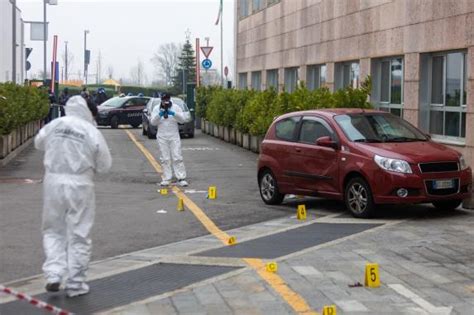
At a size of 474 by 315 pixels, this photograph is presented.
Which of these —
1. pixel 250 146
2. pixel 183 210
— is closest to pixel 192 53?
pixel 250 146

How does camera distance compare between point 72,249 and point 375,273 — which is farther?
point 375,273

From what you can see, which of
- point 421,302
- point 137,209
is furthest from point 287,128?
point 421,302

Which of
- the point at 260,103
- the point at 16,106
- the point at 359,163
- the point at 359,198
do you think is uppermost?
the point at 260,103

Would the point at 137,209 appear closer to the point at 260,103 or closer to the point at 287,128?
the point at 287,128

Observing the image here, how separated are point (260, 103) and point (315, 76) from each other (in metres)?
5.00

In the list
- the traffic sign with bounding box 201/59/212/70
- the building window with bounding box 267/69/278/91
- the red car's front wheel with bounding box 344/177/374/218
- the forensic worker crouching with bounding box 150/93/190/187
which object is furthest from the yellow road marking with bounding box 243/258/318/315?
the traffic sign with bounding box 201/59/212/70

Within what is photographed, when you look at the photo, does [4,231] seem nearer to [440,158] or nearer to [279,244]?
[279,244]

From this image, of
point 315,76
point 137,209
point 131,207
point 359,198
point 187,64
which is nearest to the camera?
point 359,198

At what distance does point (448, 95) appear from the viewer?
15.9 metres

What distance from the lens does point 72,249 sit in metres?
6.36

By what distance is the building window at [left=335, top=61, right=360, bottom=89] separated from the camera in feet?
69.6

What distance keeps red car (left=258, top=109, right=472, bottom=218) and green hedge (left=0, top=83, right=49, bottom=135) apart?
25.1 ft

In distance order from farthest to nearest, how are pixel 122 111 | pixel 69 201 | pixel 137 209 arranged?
pixel 122 111
pixel 137 209
pixel 69 201

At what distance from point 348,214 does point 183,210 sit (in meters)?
2.56
